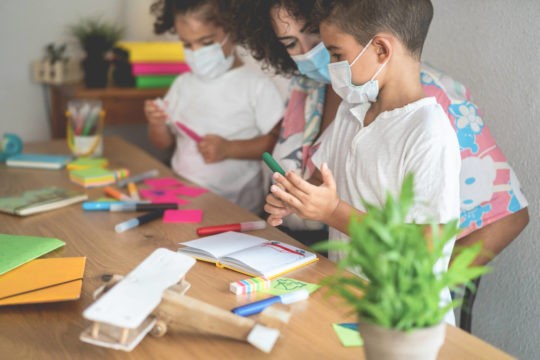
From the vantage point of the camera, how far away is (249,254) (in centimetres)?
111

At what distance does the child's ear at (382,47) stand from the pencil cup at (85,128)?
0.98 m

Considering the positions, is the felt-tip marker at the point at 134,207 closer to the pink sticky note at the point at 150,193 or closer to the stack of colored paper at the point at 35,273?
the pink sticky note at the point at 150,193

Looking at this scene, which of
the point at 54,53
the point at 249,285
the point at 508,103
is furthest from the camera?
the point at 54,53

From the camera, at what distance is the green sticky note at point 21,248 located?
106 cm

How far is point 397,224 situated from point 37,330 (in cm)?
55

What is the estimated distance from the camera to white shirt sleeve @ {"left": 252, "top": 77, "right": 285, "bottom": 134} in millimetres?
1839

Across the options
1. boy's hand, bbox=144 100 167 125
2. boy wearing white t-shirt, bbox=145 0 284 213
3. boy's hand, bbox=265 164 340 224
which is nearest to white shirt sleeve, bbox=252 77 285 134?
boy wearing white t-shirt, bbox=145 0 284 213

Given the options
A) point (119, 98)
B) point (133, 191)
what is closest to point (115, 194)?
point (133, 191)

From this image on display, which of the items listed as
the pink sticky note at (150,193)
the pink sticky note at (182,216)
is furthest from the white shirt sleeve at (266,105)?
the pink sticky note at (182,216)

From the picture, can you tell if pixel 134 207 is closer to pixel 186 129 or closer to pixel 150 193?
pixel 150 193

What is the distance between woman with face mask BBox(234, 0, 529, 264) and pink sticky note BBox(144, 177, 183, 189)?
0.27 metres

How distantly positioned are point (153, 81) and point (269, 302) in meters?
1.78

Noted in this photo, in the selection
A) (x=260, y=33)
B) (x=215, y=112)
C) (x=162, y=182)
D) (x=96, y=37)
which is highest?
(x=260, y=33)

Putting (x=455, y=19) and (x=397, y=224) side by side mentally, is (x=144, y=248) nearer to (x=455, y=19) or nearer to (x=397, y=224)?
(x=397, y=224)
